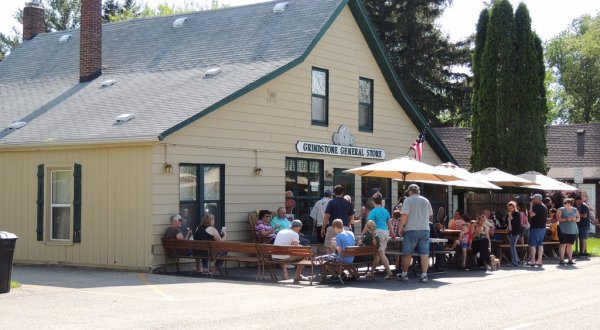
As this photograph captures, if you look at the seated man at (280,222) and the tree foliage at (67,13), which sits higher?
the tree foliage at (67,13)

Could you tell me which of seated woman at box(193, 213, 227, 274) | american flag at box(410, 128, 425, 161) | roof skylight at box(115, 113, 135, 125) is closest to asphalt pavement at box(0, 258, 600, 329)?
seated woman at box(193, 213, 227, 274)

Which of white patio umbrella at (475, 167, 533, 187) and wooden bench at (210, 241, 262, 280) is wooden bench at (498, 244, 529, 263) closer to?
white patio umbrella at (475, 167, 533, 187)

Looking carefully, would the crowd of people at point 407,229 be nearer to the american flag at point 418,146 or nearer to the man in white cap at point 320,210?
the man in white cap at point 320,210

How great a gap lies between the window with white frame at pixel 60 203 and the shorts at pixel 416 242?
7.48m

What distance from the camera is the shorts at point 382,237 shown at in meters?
16.7

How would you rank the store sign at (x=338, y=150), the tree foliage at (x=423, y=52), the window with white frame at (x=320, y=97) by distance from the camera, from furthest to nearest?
the tree foliage at (x=423, y=52)
the window with white frame at (x=320, y=97)
the store sign at (x=338, y=150)

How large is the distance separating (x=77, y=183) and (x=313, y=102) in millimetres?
6548

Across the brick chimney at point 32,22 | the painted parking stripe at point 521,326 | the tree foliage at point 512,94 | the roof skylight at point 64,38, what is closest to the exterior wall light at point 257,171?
the tree foliage at point 512,94

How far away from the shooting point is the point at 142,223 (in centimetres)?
1770

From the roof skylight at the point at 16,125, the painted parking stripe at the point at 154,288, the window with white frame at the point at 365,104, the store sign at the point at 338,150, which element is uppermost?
the window with white frame at the point at 365,104

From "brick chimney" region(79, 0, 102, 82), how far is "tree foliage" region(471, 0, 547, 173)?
1143 cm

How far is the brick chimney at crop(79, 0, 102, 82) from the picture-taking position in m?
23.5

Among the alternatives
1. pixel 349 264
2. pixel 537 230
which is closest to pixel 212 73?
pixel 349 264

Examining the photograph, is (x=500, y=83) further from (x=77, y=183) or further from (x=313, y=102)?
(x=77, y=183)
